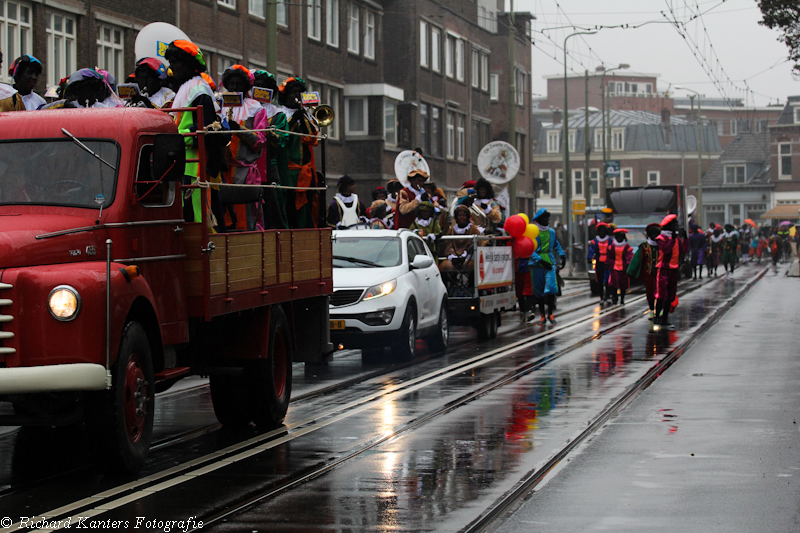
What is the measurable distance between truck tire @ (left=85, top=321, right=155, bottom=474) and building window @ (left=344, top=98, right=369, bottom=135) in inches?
1409

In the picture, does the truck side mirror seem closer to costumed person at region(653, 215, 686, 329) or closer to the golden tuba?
the golden tuba

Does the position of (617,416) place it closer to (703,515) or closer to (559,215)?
(703,515)

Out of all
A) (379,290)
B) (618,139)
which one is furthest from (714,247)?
(618,139)

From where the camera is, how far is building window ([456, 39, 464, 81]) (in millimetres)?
54625

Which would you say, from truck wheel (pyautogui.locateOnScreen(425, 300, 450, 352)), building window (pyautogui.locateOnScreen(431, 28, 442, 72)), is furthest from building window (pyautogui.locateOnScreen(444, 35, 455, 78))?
truck wheel (pyautogui.locateOnScreen(425, 300, 450, 352))

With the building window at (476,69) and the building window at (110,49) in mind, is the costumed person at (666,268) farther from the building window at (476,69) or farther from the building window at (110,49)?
the building window at (476,69)

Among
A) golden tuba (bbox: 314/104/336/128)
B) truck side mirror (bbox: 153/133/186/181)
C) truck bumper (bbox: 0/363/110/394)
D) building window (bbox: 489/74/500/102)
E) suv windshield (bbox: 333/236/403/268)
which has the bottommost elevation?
truck bumper (bbox: 0/363/110/394)

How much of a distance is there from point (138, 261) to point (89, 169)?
2.22ft

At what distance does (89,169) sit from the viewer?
26.4 ft

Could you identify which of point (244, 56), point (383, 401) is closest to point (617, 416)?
point (383, 401)

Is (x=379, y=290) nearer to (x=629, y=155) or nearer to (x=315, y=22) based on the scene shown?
(x=315, y=22)

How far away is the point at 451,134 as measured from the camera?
53.6 meters

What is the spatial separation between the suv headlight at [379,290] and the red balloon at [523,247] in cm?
728

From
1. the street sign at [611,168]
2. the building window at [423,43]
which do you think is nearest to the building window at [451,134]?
the building window at [423,43]
